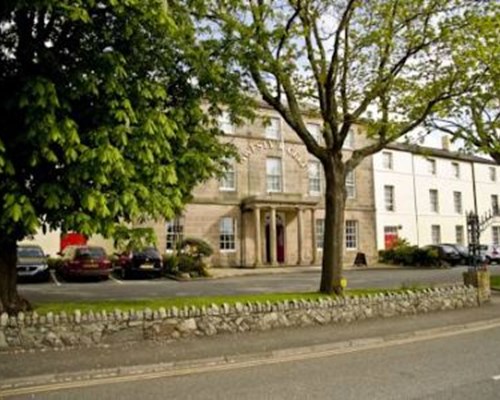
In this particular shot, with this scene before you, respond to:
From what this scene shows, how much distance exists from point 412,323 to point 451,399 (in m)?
6.33

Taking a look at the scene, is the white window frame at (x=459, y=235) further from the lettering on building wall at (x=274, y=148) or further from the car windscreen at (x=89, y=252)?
the car windscreen at (x=89, y=252)

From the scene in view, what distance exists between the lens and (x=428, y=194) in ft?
148

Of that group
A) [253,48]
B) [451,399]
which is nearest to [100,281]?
[253,48]

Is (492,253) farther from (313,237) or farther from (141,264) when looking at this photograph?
(141,264)

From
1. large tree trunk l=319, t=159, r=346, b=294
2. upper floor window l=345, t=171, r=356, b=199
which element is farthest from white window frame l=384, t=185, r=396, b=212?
large tree trunk l=319, t=159, r=346, b=294

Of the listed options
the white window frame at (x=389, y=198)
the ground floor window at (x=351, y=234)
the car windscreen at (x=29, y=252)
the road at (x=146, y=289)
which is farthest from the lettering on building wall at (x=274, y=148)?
the car windscreen at (x=29, y=252)

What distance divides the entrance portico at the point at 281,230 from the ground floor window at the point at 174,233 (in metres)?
4.29

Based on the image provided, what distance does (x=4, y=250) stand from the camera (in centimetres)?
1055

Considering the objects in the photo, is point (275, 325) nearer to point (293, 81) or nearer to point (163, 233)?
point (293, 81)

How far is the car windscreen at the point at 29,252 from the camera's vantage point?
23169 mm

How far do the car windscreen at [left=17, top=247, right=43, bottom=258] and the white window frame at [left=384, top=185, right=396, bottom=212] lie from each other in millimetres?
26783

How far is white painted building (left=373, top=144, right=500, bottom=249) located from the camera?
41875 millimetres

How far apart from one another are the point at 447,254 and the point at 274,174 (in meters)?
13.0

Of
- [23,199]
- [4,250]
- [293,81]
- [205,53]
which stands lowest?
[4,250]
